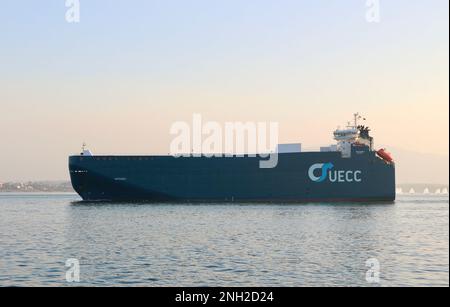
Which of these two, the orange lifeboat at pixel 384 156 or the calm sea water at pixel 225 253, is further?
the orange lifeboat at pixel 384 156

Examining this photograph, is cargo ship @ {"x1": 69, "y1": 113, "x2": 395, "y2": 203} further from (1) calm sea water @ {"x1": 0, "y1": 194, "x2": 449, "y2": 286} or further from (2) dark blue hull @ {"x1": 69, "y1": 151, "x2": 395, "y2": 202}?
(1) calm sea water @ {"x1": 0, "y1": 194, "x2": 449, "y2": 286}

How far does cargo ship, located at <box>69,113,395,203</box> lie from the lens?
63.5 metres

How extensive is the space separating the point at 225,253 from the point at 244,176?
4171 centimetres

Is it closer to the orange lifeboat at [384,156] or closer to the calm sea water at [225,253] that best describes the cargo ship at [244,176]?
the orange lifeboat at [384,156]

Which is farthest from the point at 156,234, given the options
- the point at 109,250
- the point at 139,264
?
the point at 139,264

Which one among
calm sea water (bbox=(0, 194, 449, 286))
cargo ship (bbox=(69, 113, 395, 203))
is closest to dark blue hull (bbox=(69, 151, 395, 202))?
cargo ship (bbox=(69, 113, 395, 203))

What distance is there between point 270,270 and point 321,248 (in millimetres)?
6625

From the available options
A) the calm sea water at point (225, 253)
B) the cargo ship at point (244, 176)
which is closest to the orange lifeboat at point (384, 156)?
the cargo ship at point (244, 176)

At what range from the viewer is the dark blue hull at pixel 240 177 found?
6344 centimetres

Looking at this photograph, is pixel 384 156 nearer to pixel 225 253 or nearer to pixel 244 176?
pixel 244 176

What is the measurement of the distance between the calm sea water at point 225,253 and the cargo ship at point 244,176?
2618 cm

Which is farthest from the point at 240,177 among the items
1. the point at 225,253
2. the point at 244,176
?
the point at 225,253

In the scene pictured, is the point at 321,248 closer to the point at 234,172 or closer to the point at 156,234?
the point at 156,234

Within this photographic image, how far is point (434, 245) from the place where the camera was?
86.4ft
